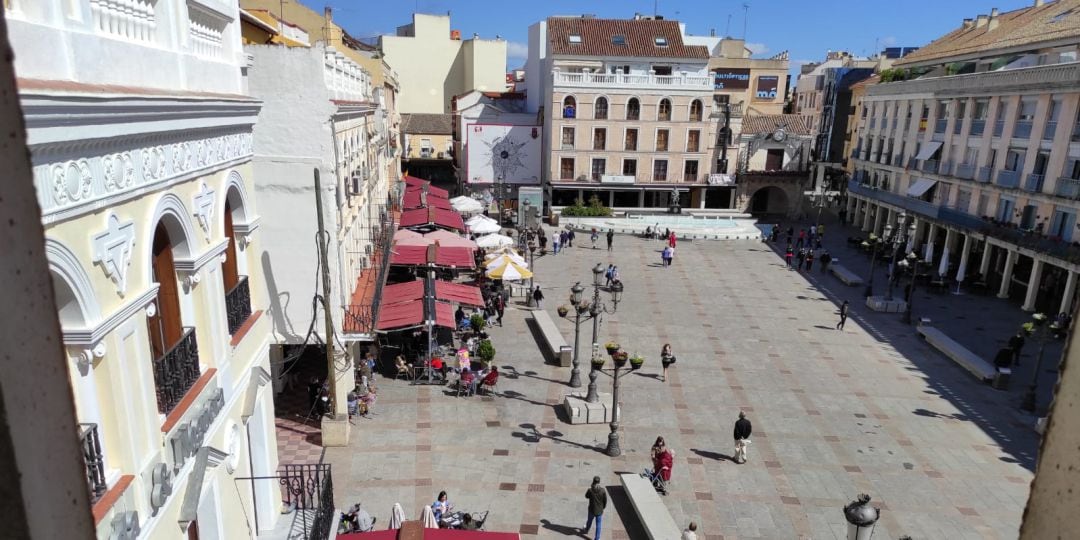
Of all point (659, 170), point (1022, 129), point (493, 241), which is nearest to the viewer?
point (493, 241)

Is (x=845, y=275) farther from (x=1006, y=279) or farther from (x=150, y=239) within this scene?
(x=150, y=239)

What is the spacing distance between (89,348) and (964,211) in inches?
1599

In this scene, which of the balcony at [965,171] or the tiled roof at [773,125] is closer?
the balcony at [965,171]

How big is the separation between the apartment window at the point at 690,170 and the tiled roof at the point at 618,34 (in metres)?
7.69

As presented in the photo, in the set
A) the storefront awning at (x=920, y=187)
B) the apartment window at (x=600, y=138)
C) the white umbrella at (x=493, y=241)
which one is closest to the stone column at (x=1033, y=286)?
the storefront awning at (x=920, y=187)

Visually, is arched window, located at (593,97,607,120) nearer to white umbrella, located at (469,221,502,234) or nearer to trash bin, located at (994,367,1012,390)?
white umbrella, located at (469,221,502,234)

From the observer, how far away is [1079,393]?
54.6 inches

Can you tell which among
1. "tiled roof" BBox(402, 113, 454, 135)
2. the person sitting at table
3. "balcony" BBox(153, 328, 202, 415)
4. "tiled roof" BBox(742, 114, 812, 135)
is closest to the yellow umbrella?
the person sitting at table

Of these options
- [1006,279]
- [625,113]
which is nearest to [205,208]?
[1006,279]

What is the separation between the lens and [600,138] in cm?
4681

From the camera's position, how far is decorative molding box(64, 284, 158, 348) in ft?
15.6

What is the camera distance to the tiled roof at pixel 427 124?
64.4 metres

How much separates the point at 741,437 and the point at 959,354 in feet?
39.4

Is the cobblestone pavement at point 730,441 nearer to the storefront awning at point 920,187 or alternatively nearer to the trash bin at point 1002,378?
the trash bin at point 1002,378
